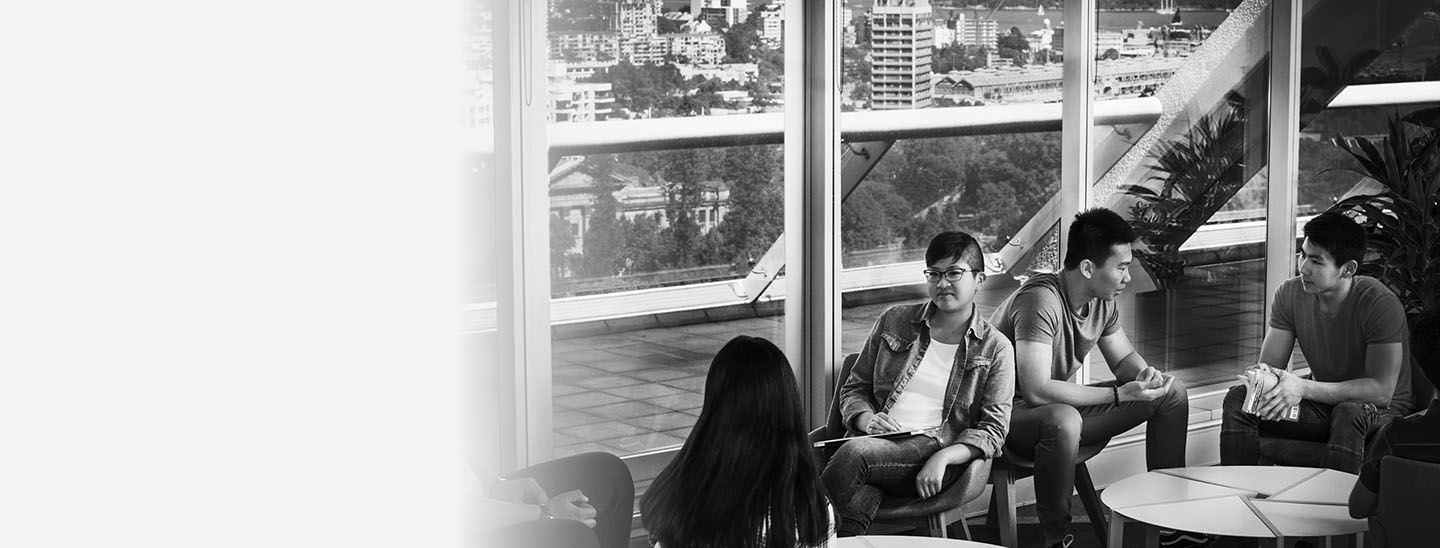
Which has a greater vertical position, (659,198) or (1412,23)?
(1412,23)

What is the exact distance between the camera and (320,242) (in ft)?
1.20

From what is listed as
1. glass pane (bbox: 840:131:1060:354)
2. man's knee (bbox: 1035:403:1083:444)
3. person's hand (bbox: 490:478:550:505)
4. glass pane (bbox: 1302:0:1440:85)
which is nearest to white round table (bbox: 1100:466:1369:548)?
man's knee (bbox: 1035:403:1083:444)

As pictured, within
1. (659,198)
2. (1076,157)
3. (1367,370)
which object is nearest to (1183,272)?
(1076,157)

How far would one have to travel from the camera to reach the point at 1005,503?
4.00 meters

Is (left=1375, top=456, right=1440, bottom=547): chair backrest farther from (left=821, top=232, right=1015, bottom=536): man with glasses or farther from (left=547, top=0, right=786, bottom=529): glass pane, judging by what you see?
(left=547, top=0, right=786, bottom=529): glass pane

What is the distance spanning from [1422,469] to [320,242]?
2896 millimetres

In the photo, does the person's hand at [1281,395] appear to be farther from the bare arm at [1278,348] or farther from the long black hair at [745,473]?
the long black hair at [745,473]

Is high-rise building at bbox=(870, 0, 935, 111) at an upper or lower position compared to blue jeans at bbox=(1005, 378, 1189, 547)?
upper

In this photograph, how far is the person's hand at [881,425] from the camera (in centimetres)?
385

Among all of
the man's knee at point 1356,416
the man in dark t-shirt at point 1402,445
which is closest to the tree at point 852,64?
the man's knee at point 1356,416

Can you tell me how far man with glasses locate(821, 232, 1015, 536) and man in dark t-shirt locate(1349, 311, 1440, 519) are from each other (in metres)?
1.05

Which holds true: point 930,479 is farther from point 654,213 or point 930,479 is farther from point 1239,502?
point 654,213

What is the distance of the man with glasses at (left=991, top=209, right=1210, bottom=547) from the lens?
398 centimetres

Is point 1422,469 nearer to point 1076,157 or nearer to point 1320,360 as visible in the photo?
point 1320,360
